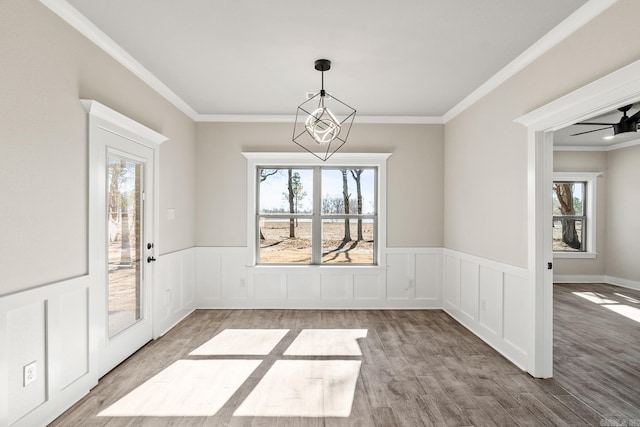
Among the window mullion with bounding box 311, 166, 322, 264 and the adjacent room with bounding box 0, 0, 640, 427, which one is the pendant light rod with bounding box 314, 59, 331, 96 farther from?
the window mullion with bounding box 311, 166, 322, 264

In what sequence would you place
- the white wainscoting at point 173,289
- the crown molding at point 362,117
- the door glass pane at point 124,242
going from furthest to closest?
the white wainscoting at point 173,289
the door glass pane at point 124,242
the crown molding at point 362,117

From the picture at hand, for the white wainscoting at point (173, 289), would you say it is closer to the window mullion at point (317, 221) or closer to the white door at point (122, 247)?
the white door at point (122, 247)

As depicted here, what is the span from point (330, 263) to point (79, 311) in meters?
3.24

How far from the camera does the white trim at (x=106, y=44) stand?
227cm

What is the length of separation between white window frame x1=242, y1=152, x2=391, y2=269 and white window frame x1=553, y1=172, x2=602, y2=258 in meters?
4.18

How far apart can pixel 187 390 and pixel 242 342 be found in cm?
103

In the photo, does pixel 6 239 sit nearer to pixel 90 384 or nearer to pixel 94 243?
pixel 94 243

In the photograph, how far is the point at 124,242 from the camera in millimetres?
3164

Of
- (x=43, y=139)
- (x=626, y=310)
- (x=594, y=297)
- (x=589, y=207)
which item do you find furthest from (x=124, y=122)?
(x=589, y=207)

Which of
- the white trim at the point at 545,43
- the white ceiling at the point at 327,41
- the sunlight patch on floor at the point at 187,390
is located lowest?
the sunlight patch on floor at the point at 187,390

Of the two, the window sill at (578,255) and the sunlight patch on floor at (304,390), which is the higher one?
the window sill at (578,255)

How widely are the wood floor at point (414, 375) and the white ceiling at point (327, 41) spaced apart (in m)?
2.74

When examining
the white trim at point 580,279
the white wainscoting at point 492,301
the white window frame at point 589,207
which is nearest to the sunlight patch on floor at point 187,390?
the white wainscoting at point 492,301

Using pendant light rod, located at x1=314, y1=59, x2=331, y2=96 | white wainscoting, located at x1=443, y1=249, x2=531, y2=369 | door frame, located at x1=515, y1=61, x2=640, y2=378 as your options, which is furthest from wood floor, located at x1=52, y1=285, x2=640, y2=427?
pendant light rod, located at x1=314, y1=59, x2=331, y2=96
